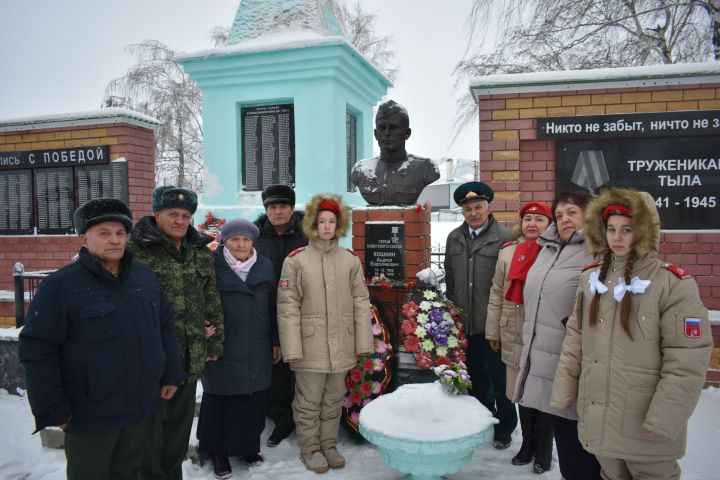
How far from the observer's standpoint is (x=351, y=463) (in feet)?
10.8

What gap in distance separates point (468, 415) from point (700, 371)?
1.29 metres

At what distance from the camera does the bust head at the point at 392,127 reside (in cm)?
389

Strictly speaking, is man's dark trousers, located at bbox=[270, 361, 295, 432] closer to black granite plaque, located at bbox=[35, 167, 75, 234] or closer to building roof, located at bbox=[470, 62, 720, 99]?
building roof, located at bbox=[470, 62, 720, 99]

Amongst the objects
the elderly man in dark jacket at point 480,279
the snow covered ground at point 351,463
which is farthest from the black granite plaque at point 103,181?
the elderly man in dark jacket at point 480,279

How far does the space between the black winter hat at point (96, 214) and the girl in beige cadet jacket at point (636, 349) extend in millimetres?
2110

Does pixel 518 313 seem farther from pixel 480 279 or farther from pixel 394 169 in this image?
pixel 394 169

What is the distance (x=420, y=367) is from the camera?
11.9 ft

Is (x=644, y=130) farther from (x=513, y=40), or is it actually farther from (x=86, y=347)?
(x=513, y=40)

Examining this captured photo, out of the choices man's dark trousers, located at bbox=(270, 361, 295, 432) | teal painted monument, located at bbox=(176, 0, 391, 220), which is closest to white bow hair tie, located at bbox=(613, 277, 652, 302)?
man's dark trousers, located at bbox=(270, 361, 295, 432)

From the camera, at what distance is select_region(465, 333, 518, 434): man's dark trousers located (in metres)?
3.50

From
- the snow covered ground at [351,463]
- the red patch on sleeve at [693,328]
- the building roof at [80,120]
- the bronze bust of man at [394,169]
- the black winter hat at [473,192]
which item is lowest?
the snow covered ground at [351,463]

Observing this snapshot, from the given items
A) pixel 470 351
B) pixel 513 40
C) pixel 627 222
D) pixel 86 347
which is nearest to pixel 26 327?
pixel 86 347

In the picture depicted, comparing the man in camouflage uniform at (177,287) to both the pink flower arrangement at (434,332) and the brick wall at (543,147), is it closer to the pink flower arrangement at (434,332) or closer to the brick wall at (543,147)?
the pink flower arrangement at (434,332)

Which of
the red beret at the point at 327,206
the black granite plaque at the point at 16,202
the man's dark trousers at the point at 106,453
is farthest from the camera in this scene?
the black granite plaque at the point at 16,202
